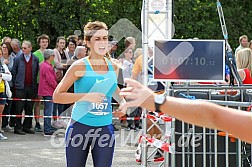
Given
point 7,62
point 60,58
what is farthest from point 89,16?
point 7,62

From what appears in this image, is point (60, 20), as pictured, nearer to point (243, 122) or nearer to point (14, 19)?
point (14, 19)

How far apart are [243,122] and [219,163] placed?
184 inches

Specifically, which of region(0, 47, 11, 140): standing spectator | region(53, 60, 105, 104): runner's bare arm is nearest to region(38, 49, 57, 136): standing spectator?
region(0, 47, 11, 140): standing spectator

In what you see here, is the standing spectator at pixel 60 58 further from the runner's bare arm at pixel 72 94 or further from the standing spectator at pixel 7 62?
the runner's bare arm at pixel 72 94

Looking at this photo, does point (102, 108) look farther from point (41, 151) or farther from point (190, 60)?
point (41, 151)

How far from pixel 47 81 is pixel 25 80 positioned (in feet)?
1.55

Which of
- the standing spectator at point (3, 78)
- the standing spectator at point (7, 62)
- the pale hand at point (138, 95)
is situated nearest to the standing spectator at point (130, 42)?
the standing spectator at point (7, 62)

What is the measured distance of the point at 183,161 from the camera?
7.24 m

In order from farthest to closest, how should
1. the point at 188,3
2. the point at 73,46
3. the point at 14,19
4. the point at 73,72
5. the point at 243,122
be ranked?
the point at 188,3 < the point at 14,19 < the point at 73,46 < the point at 73,72 < the point at 243,122

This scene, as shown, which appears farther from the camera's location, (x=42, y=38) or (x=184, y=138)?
(x=42, y=38)

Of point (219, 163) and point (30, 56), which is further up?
point (30, 56)

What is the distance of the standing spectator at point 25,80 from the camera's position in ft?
38.6

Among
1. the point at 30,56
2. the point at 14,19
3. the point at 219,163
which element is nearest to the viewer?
the point at 219,163

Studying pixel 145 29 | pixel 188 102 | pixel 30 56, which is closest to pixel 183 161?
pixel 145 29
